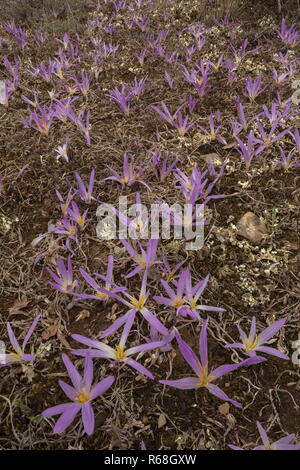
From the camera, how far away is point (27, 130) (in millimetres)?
2387

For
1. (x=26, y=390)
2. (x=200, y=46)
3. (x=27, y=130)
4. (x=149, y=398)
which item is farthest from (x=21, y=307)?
(x=200, y=46)

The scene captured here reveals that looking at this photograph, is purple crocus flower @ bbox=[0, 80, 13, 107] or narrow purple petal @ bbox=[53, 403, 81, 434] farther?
purple crocus flower @ bbox=[0, 80, 13, 107]

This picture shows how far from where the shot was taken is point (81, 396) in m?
1.10

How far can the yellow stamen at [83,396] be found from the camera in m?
1.09

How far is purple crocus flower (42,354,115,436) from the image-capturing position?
1006 mm

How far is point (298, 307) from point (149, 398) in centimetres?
70

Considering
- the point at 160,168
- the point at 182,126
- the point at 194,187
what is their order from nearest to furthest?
the point at 194,187
the point at 160,168
the point at 182,126

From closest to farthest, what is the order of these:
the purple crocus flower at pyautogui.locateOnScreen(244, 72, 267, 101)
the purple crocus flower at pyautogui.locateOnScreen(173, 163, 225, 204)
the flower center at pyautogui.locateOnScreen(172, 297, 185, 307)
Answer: the flower center at pyautogui.locateOnScreen(172, 297, 185, 307), the purple crocus flower at pyautogui.locateOnScreen(173, 163, 225, 204), the purple crocus flower at pyautogui.locateOnScreen(244, 72, 267, 101)

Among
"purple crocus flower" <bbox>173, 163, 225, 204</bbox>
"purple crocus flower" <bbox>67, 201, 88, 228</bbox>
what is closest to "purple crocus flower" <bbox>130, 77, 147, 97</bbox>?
"purple crocus flower" <bbox>173, 163, 225, 204</bbox>

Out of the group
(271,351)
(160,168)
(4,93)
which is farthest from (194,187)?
(4,93)

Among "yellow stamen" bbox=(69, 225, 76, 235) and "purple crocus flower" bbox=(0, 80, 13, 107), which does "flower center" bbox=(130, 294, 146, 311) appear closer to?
"yellow stamen" bbox=(69, 225, 76, 235)

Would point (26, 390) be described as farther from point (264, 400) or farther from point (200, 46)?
point (200, 46)

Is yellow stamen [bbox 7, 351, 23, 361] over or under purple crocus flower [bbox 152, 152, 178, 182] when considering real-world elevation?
under

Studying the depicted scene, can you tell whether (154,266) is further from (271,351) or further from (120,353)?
(271,351)
